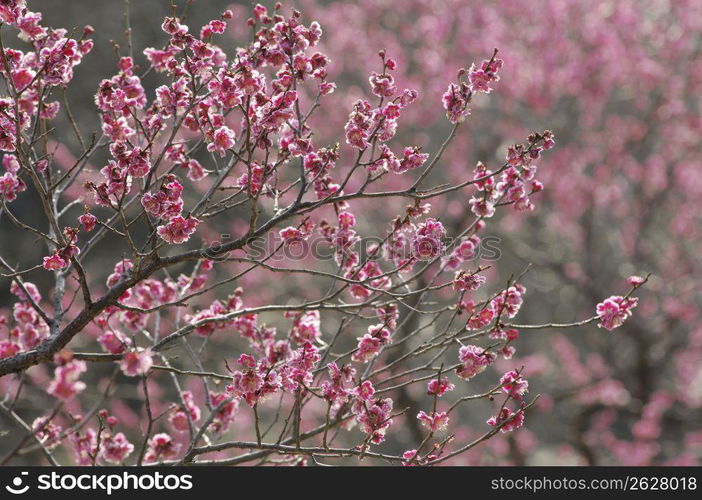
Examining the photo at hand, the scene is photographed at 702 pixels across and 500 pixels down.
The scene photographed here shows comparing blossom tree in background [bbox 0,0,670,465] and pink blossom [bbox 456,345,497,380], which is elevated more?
blossom tree in background [bbox 0,0,670,465]

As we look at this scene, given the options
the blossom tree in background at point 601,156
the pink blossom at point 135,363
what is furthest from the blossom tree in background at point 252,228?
the blossom tree in background at point 601,156

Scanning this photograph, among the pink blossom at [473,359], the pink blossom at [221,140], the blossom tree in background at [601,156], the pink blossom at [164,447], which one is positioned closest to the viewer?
the pink blossom at [221,140]

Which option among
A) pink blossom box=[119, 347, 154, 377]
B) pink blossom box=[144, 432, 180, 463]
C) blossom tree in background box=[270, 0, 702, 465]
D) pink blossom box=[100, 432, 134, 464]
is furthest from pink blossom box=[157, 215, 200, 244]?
blossom tree in background box=[270, 0, 702, 465]

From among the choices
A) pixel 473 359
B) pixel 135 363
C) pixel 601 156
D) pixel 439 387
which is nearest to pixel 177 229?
pixel 135 363

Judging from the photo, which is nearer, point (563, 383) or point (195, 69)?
point (195, 69)

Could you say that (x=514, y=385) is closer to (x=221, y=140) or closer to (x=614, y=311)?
(x=614, y=311)

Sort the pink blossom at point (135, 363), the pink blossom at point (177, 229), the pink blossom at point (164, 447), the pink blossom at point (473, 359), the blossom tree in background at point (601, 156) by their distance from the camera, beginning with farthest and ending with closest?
1. the blossom tree in background at point (601, 156)
2. the pink blossom at point (164, 447)
3. the pink blossom at point (473, 359)
4. the pink blossom at point (177, 229)
5. the pink blossom at point (135, 363)

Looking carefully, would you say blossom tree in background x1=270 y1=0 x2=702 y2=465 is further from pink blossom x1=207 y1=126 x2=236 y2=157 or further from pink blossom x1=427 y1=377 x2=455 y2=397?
pink blossom x1=207 y1=126 x2=236 y2=157

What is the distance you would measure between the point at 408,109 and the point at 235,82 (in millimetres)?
7198

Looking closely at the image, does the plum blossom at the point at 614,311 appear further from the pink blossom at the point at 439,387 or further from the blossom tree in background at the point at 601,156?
the blossom tree in background at the point at 601,156

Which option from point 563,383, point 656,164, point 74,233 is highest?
point 656,164

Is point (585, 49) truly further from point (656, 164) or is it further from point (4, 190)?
point (4, 190)
